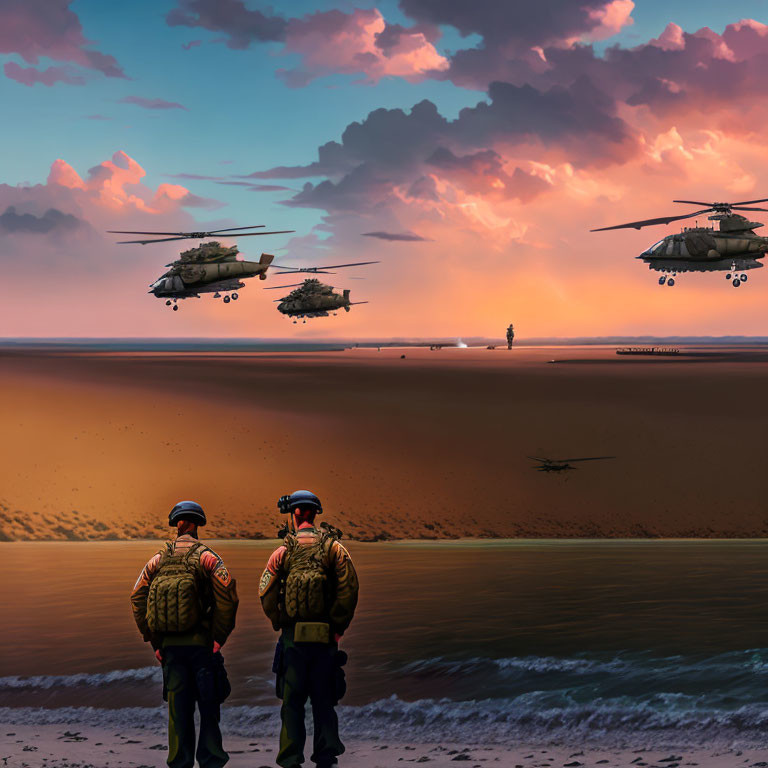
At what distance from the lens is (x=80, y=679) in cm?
1205

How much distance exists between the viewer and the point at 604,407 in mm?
40156

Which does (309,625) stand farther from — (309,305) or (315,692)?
(309,305)

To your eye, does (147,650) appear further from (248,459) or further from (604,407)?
(604,407)

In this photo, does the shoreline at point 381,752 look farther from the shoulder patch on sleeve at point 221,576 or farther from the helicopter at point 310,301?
the helicopter at point 310,301

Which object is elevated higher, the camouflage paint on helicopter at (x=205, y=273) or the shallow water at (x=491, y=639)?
the camouflage paint on helicopter at (x=205, y=273)

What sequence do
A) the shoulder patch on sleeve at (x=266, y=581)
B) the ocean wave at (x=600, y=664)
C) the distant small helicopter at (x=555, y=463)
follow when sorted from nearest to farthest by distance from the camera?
the shoulder patch on sleeve at (x=266, y=581)
the ocean wave at (x=600, y=664)
the distant small helicopter at (x=555, y=463)

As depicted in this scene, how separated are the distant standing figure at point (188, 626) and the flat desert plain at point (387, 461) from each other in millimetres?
14734

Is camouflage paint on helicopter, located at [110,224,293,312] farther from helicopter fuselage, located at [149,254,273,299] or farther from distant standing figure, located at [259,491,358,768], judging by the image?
distant standing figure, located at [259,491,358,768]

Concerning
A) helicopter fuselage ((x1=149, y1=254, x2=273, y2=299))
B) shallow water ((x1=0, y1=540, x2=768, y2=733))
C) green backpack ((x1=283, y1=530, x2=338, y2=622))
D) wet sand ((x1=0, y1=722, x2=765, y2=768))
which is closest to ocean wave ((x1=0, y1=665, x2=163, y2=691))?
shallow water ((x1=0, y1=540, x2=768, y2=733))

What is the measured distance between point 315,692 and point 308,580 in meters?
1.01

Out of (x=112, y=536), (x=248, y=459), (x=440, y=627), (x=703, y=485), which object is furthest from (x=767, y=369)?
(x=440, y=627)

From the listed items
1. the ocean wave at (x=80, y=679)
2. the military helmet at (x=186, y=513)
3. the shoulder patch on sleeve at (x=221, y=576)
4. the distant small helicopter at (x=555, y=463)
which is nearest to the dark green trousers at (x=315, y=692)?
the shoulder patch on sleeve at (x=221, y=576)

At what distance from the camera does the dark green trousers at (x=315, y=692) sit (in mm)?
8852

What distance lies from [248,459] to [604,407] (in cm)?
1645
